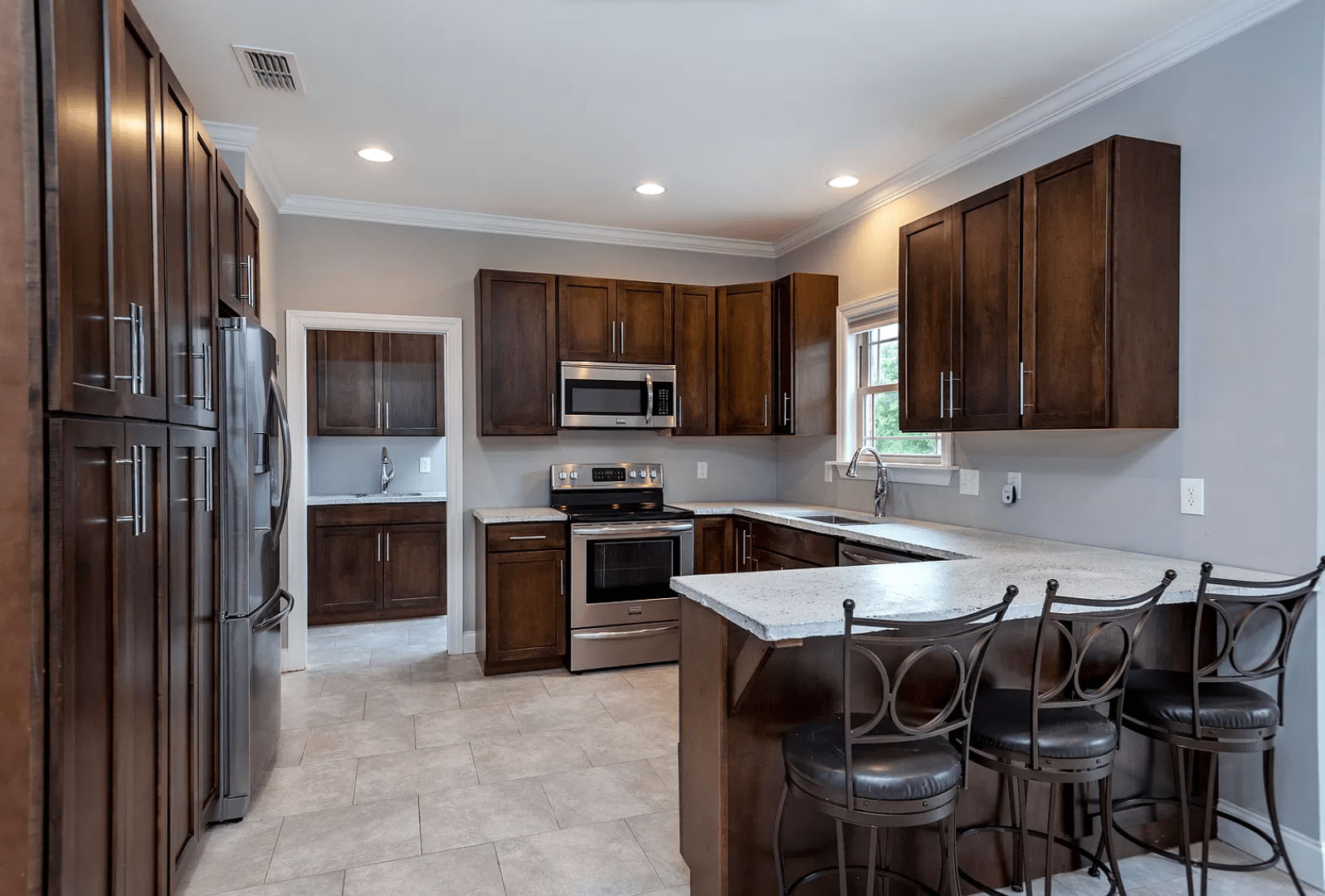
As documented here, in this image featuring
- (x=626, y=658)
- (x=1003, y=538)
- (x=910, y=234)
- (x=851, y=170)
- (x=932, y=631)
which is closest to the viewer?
(x=932, y=631)

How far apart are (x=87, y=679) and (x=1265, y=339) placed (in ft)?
10.5

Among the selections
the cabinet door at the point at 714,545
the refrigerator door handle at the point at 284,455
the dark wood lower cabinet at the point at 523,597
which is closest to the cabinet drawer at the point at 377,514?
the dark wood lower cabinet at the point at 523,597

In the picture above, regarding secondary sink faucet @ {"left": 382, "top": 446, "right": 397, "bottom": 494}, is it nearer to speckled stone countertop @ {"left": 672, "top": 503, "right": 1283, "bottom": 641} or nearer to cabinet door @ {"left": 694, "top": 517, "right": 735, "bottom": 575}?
cabinet door @ {"left": 694, "top": 517, "right": 735, "bottom": 575}

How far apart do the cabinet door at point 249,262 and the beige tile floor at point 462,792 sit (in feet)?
6.14

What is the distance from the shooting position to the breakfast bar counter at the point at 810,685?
72.2 inches

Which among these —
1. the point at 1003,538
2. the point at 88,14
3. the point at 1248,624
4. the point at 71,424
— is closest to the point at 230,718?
the point at 71,424

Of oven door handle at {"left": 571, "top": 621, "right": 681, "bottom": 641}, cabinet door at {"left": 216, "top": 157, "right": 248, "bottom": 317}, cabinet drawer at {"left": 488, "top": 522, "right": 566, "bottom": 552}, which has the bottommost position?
oven door handle at {"left": 571, "top": 621, "right": 681, "bottom": 641}

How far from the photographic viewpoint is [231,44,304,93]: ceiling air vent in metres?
2.69

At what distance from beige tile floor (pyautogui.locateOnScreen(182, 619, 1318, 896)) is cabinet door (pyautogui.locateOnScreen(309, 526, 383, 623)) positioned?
51.2 inches

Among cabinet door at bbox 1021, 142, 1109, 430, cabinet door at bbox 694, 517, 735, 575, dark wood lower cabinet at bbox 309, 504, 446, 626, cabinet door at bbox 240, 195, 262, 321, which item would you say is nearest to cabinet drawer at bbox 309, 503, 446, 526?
dark wood lower cabinet at bbox 309, 504, 446, 626

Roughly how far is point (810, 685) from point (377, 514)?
4376 millimetres

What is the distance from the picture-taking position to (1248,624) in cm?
228

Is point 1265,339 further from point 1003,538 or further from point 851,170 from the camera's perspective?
point 851,170

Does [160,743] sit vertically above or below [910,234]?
below
